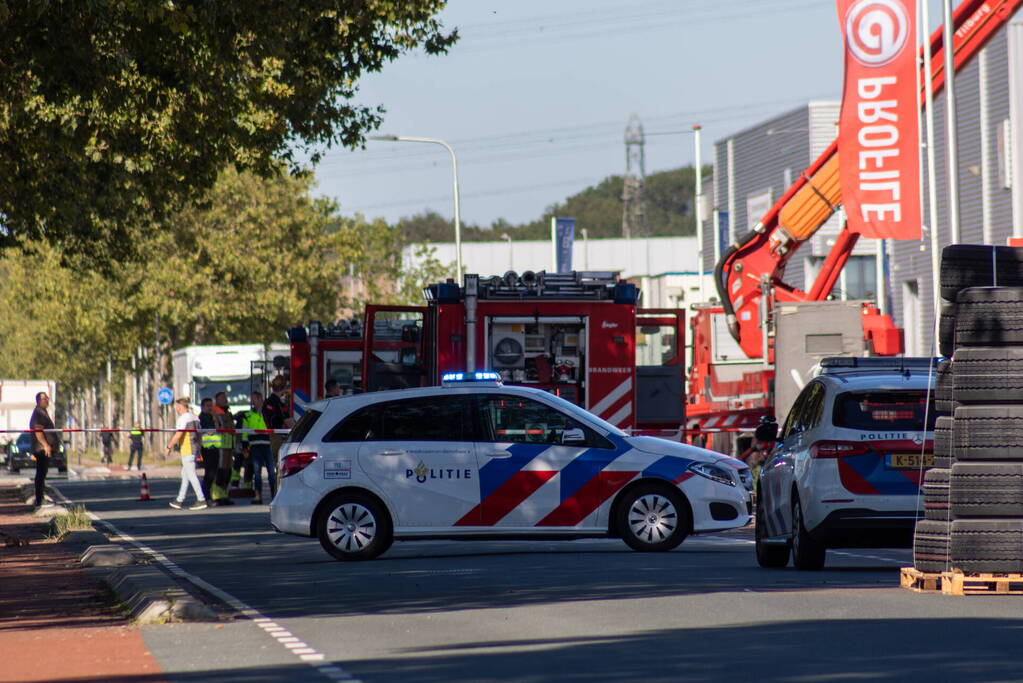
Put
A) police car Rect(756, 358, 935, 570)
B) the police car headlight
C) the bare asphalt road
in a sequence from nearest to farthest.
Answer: the bare asphalt road < police car Rect(756, 358, 935, 570) < the police car headlight

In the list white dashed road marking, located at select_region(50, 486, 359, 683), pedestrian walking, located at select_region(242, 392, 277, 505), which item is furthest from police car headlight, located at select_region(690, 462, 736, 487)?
pedestrian walking, located at select_region(242, 392, 277, 505)

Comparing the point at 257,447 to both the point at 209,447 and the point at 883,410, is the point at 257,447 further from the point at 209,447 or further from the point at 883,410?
the point at 883,410

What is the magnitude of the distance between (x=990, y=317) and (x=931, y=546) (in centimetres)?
169

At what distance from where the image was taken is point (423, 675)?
9023mm

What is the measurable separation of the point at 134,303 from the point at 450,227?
3803 inches

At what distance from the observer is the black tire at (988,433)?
41.0 ft

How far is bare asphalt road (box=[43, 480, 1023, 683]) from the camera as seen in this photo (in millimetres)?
9133

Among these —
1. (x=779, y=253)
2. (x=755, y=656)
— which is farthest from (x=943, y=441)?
(x=779, y=253)

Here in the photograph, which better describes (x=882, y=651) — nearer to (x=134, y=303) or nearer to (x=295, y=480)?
(x=295, y=480)

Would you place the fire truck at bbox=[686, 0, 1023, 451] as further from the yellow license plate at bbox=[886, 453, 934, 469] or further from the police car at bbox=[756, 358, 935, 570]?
the yellow license plate at bbox=[886, 453, 934, 469]

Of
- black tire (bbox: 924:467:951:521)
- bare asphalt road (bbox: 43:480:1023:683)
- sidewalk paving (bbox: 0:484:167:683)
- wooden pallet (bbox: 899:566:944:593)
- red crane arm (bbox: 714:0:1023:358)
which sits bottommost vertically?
sidewalk paving (bbox: 0:484:167:683)

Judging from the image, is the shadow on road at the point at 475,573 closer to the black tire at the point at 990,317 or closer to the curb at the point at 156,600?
the curb at the point at 156,600

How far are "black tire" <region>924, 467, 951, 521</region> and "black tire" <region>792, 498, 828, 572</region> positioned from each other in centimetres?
155

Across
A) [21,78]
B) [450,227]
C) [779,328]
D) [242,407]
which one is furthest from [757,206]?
[450,227]
